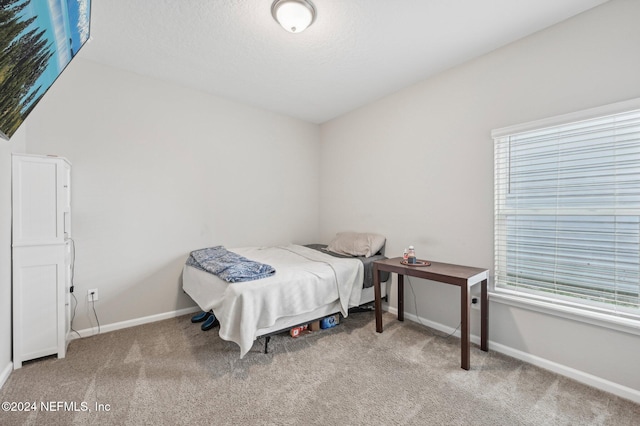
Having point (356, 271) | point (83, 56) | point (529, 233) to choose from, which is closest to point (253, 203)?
point (356, 271)

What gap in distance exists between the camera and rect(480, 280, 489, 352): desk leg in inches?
84.9

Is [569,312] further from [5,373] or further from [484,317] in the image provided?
[5,373]

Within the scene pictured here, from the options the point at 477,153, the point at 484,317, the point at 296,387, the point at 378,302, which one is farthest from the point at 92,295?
the point at 477,153

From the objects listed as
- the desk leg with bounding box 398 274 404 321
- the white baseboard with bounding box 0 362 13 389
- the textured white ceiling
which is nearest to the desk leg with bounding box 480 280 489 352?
the desk leg with bounding box 398 274 404 321

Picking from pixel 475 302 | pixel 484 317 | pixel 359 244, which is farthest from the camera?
pixel 359 244

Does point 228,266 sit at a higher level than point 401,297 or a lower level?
higher

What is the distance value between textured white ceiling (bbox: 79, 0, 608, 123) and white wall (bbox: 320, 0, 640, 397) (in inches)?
7.2

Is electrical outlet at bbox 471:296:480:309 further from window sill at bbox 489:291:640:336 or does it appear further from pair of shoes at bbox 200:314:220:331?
pair of shoes at bbox 200:314:220:331

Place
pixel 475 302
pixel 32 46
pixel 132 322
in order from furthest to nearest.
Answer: pixel 132 322
pixel 475 302
pixel 32 46

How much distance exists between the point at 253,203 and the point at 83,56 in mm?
2109

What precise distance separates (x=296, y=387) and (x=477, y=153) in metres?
2.36

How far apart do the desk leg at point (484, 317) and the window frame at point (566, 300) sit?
0.09 m

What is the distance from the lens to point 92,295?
8.04 feet

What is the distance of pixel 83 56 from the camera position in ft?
7.80
